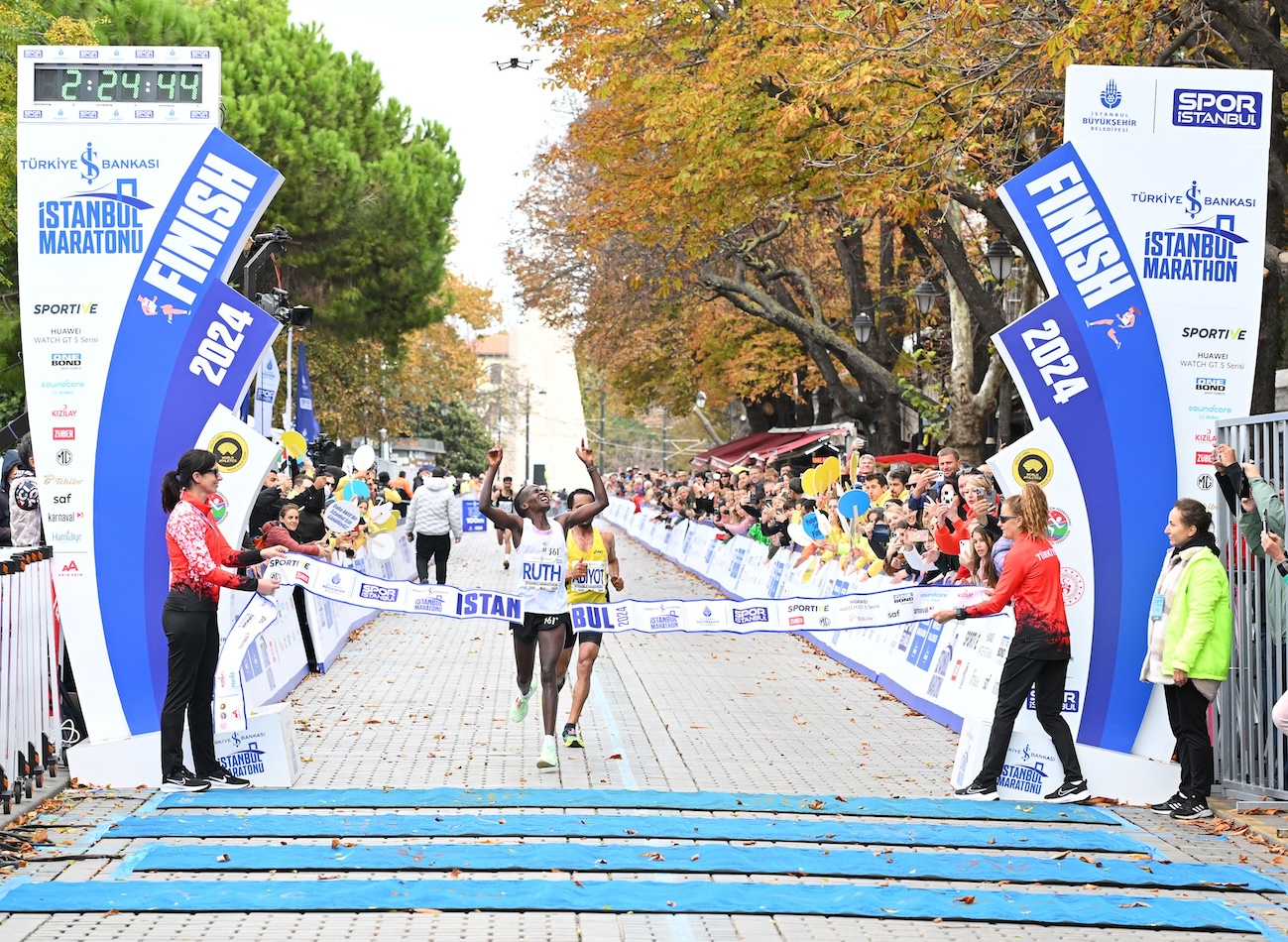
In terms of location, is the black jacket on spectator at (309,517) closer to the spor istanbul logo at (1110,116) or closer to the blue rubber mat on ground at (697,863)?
the blue rubber mat on ground at (697,863)

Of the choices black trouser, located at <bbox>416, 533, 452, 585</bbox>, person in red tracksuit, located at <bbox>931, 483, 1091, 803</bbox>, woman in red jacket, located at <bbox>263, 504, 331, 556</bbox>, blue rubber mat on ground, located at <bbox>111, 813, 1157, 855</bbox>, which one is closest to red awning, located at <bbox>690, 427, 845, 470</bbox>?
black trouser, located at <bbox>416, 533, 452, 585</bbox>

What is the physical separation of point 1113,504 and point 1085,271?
1582 mm

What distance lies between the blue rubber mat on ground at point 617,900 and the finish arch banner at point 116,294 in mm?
3188

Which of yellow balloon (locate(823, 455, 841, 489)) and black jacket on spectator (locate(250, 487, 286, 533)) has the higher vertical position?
yellow balloon (locate(823, 455, 841, 489))

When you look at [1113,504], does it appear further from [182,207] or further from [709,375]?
[709,375]

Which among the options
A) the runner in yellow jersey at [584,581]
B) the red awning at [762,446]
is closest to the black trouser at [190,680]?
the runner in yellow jersey at [584,581]

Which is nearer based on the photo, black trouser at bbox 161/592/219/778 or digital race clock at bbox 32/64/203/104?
black trouser at bbox 161/592/219/778

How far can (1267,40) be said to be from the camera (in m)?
13.9

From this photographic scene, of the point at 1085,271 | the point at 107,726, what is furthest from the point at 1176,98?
the point at 107,726

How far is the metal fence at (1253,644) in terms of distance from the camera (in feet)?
31.3

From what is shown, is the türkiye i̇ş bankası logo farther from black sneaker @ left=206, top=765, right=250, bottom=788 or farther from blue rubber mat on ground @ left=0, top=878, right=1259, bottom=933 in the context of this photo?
blue rubber mat on ground @ left=0, top=878, right=1259, bottom=933

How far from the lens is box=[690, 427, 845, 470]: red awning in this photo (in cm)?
4138

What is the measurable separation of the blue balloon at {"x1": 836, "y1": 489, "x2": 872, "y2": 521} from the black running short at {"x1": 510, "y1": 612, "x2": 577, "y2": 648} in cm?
697

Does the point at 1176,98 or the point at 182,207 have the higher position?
the point at 1176,98
